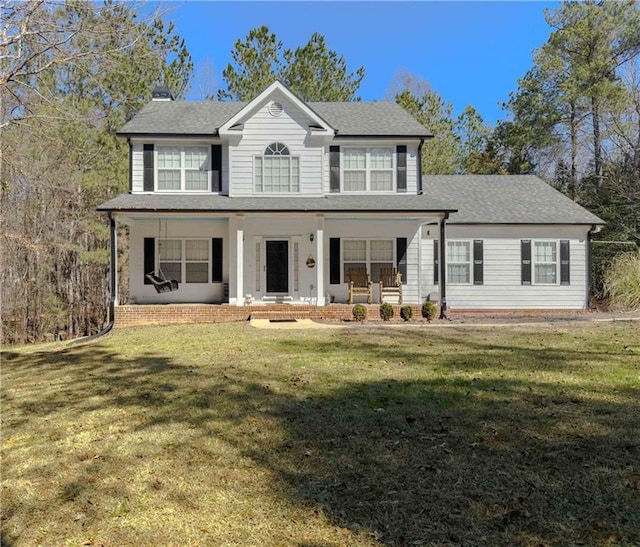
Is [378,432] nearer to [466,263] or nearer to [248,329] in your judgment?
[248,329]

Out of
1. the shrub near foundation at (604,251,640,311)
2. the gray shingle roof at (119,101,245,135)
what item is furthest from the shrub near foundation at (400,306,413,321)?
the gray shingle roof at (119,101,245,135)

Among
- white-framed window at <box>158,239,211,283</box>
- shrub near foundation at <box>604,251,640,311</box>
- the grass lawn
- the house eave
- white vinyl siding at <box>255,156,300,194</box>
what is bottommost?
the grass lawn

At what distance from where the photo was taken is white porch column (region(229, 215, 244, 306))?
13852 millimetres

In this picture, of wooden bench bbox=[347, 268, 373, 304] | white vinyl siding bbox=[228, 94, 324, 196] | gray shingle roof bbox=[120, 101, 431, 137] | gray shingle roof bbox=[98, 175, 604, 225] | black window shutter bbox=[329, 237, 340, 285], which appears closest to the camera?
gray shingle roof bbox=[98, 175, 604, 225]

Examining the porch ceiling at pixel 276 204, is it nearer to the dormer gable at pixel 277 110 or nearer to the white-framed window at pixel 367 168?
the white-framed window at pixel 367 168

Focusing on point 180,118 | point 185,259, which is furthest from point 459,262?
point 180,118

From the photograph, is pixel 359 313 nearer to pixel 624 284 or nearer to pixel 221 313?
pixel 221 313

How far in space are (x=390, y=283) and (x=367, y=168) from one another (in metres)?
3.88

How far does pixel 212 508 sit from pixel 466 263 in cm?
1462

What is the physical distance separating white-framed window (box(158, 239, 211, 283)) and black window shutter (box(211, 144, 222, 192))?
5.82 ft

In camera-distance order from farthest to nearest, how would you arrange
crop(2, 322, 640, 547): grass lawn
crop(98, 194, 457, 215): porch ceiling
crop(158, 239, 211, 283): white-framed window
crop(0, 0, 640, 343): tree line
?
crop(0, 0, 640, 343): tree line
crop(158, 239, 211, 283): white-framed window
crop(98, 194, 457, 215): porch ceiling
crop(2, 322, 640, 547): grass lawn

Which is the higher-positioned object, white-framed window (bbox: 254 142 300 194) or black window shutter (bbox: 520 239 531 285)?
white-framed window (bbox: 254 142 300 194)

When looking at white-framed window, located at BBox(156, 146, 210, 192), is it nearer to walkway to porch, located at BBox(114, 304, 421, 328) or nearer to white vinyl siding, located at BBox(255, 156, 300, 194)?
white vinyl siding, located at BBox(255, 156, 300, 194)

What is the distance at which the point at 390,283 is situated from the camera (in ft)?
49.8
